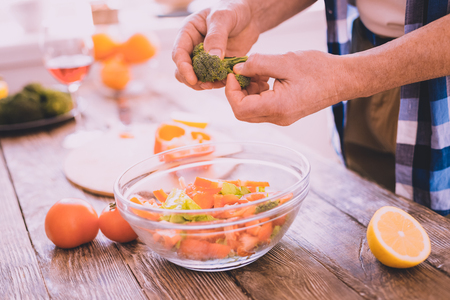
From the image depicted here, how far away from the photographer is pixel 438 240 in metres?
0.86

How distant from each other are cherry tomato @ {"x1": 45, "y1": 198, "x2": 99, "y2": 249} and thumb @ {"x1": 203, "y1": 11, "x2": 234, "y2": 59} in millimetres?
490

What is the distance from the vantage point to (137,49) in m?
2.18

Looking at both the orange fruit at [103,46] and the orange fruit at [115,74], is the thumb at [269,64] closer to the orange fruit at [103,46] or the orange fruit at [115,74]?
the orange fruit at [115,74]

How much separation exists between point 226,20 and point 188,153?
409 mm

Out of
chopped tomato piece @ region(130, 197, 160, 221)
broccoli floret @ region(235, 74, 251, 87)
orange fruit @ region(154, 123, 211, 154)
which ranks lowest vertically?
orange fruit @ region(154, 123, 211, 154)

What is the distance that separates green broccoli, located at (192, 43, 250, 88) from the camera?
0.95 meters

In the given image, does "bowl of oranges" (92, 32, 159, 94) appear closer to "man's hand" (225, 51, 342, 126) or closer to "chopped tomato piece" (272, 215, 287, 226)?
"man's hand" (225, 51, 342, 126)

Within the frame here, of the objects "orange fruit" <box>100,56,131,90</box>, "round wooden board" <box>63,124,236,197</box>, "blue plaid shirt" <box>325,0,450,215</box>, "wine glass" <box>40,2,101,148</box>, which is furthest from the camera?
"orange fruit" <box>100,56,131,90</box>

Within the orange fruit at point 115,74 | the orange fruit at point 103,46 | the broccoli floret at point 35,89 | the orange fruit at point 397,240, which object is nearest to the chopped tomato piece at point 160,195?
the orange fruit at point 397,240

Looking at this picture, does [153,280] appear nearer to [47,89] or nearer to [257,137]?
[257,137]

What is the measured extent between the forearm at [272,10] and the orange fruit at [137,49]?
1.00 metres

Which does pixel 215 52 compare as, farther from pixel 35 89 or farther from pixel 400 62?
pixel 35 89

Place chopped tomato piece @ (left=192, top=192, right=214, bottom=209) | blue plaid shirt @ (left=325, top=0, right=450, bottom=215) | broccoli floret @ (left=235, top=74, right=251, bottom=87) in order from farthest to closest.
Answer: blue plaid shirt @ (left=325, top=0, right=450, bottom=215), broccoli floret @ (left=235, top=74, right=251, bottom=87), chopped tomato piece @ (left=192, top=192, right=214, bottom=209)

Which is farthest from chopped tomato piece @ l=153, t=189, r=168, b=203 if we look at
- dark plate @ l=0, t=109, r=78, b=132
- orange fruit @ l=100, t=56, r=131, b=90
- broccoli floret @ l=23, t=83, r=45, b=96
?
orange fruit @ l=100, t=56, r=131, b=90
